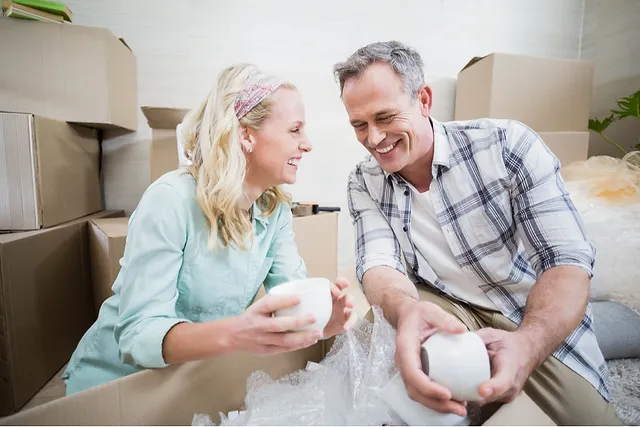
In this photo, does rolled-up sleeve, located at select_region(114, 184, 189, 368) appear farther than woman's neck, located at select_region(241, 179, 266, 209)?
No

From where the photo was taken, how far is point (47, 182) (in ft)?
4.40

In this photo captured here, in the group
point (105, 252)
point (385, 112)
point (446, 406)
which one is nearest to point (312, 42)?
point (385, 112)

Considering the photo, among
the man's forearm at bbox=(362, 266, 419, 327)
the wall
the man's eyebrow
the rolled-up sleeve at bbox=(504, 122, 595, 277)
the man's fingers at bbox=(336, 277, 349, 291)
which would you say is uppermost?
the wall

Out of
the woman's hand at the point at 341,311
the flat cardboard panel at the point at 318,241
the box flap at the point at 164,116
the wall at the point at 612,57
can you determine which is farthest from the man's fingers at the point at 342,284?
the wall at the point at 612,57

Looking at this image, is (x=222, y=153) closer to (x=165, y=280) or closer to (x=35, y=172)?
(x=165, y=280)

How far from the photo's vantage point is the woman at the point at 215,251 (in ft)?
2.02

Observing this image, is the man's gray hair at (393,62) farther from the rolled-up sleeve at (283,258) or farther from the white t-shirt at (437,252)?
the rolled-up sleeve at (283,258)

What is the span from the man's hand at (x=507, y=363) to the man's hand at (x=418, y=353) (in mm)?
54

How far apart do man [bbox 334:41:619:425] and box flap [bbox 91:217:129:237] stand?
0.87 meters

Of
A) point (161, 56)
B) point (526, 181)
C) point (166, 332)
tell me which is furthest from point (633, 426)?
point (161, 56)

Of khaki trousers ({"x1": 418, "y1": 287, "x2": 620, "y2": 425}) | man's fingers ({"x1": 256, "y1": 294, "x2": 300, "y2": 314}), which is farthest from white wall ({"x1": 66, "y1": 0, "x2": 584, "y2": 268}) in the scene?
man's fingers ({"x1": 256, "y1": 294, "x2": 300, "y2": 314})

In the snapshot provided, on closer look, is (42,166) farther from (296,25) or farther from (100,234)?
(296,25)

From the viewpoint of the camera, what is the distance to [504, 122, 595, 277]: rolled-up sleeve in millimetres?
863

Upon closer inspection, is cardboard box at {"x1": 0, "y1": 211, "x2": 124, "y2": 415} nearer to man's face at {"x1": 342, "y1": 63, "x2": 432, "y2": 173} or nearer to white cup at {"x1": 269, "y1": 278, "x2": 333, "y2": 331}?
white cup at {"x1": 269, "y1": 278, "x2": 333, "y2": 331}
